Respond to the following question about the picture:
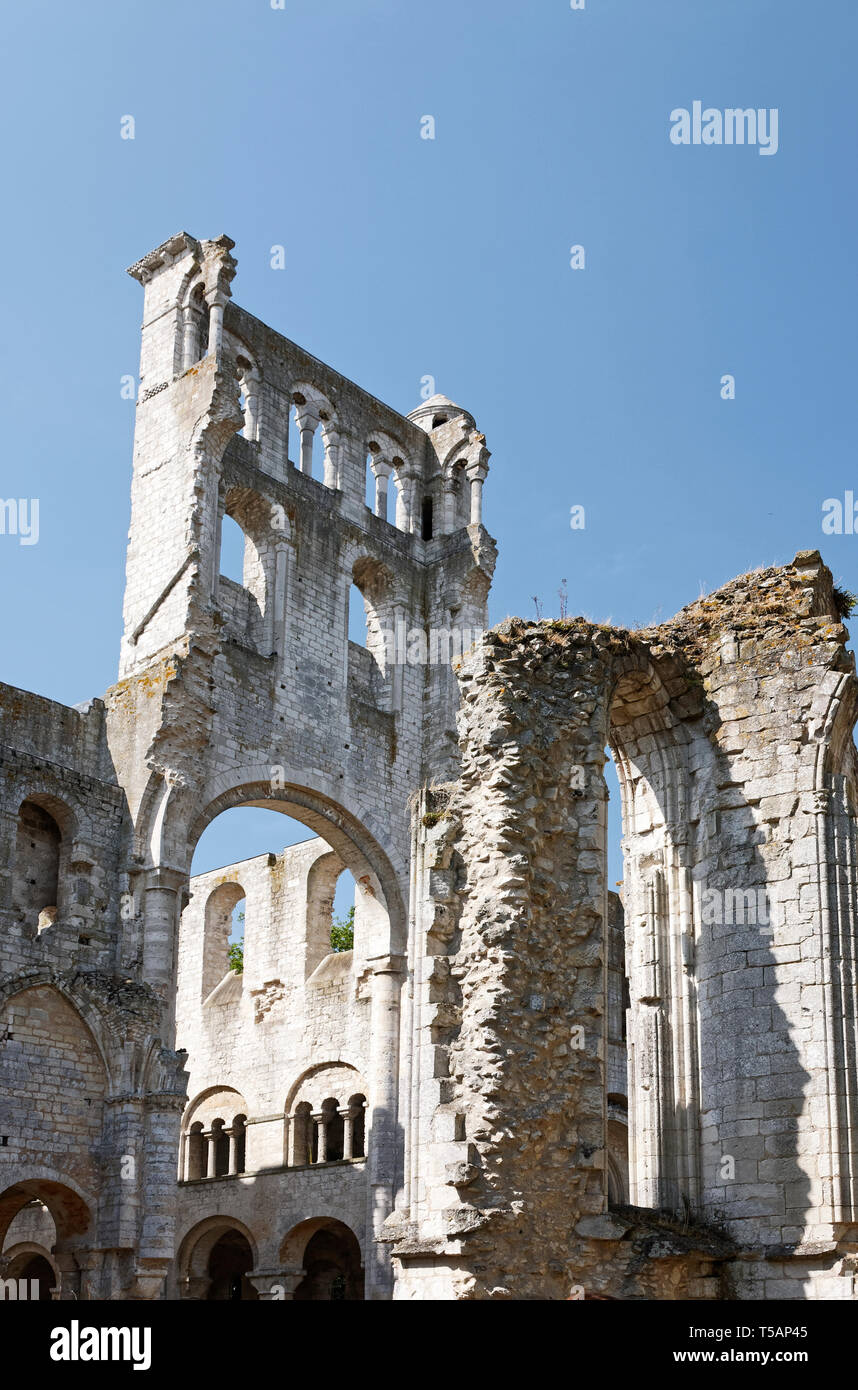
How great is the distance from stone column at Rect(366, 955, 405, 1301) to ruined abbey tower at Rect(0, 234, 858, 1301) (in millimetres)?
56

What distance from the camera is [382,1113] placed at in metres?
20.4

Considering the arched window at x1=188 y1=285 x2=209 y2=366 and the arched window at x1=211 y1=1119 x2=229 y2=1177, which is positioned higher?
the arched window at x1=188 y1=285 x2=209 y2=366

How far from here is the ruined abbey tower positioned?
373 inches

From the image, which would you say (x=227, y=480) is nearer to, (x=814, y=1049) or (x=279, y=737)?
(x=279, y=737)

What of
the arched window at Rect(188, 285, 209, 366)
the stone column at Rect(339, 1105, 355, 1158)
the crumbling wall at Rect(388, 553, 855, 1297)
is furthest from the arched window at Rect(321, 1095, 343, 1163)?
the crumbling wall at Rect(388, 553, 855, 1297)

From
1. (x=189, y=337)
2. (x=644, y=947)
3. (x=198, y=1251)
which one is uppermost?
(x=189, y=337)

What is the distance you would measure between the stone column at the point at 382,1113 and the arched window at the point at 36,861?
5.14 m

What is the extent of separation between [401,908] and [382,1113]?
2.86m

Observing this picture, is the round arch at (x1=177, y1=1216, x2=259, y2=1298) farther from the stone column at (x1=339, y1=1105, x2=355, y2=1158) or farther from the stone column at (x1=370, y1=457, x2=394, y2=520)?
the stone column at (x1=370, y1=457, x2=394, y2=520)

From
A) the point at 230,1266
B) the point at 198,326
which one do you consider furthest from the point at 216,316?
the point at 230,1266

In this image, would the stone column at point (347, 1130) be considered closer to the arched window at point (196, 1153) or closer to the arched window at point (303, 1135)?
the arched window at point (303, 1135)

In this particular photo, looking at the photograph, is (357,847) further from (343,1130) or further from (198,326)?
(198,326)

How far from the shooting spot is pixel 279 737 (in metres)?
20.4
